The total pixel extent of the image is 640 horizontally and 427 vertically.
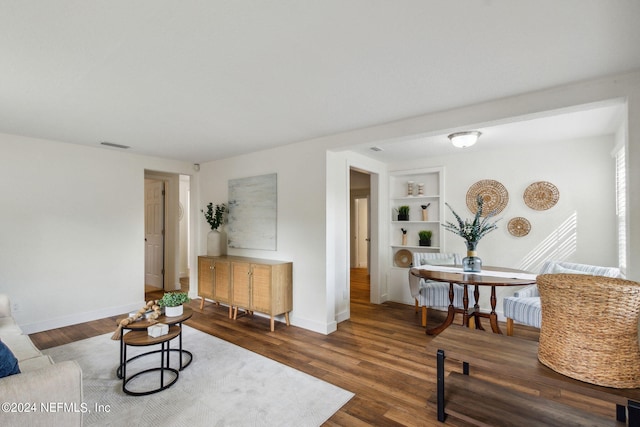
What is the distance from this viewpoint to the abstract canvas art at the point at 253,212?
4.34 m

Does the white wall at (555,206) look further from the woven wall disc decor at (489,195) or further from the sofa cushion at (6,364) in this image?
the sofa cushion at (6,364)

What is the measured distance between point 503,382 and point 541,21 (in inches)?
103

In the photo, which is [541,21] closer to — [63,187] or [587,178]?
[587,178]

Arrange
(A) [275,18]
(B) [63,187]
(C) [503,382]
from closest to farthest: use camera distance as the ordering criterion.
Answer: (A) [275,18] < (C) [503,382] < (B) [63,187]

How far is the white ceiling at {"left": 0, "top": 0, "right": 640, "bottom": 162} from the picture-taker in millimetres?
1488

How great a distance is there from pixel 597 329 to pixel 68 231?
519cm

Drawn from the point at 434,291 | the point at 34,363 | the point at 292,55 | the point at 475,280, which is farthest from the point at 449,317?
the point at 34,363

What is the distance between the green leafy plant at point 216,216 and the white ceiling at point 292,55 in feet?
6.84

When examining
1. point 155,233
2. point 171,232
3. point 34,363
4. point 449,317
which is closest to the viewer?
point 34,363

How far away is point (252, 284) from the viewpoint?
3994 mm

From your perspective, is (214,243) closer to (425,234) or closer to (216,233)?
(216,233)

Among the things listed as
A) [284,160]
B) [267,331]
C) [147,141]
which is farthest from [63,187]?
[267,331]

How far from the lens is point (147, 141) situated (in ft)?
12.9

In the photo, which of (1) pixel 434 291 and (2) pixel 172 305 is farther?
(1) pixel 434 291
